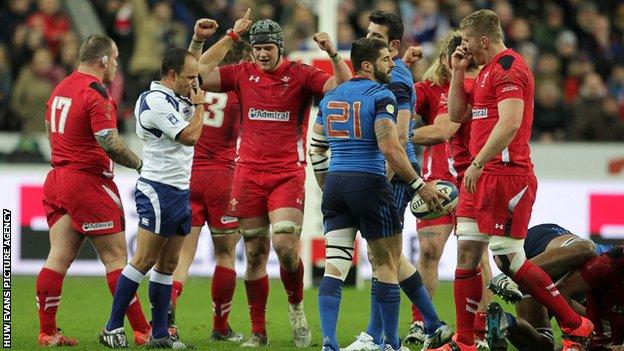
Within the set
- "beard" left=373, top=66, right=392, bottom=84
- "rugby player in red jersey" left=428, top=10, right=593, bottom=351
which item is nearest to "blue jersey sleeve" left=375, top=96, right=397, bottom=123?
"beard" left=373, top=66, right=392, bottom=84

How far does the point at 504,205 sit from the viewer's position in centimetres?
994

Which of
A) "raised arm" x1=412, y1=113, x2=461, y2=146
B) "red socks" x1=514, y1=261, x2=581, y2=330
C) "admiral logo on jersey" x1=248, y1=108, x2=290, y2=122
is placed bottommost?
"red socks" x1=514, y1=261, x2=581, y2=330

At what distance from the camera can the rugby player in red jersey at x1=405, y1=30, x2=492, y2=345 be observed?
11.5m

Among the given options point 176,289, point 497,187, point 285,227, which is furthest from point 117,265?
point 497,187

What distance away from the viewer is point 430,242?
12008 millimetres

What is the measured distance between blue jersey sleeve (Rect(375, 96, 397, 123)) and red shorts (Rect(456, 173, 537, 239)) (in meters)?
0.89

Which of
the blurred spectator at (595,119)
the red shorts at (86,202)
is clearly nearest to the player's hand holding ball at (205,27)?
the red shorts at (86,202)

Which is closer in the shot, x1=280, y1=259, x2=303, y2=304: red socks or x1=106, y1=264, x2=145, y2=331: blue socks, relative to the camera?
x1=106, y1=264, x2=145, y2=331: blue socks

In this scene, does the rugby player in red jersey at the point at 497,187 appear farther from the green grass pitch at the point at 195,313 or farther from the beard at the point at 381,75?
the green grass pitch at the point at 195,313

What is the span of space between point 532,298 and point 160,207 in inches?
119

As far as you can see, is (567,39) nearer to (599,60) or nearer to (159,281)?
(599,60)

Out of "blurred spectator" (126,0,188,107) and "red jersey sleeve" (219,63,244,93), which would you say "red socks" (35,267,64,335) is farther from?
"blurred spectator" (126,0,188,107)

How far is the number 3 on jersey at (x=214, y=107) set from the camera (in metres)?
12.2

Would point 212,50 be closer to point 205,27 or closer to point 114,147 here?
point 205,27
